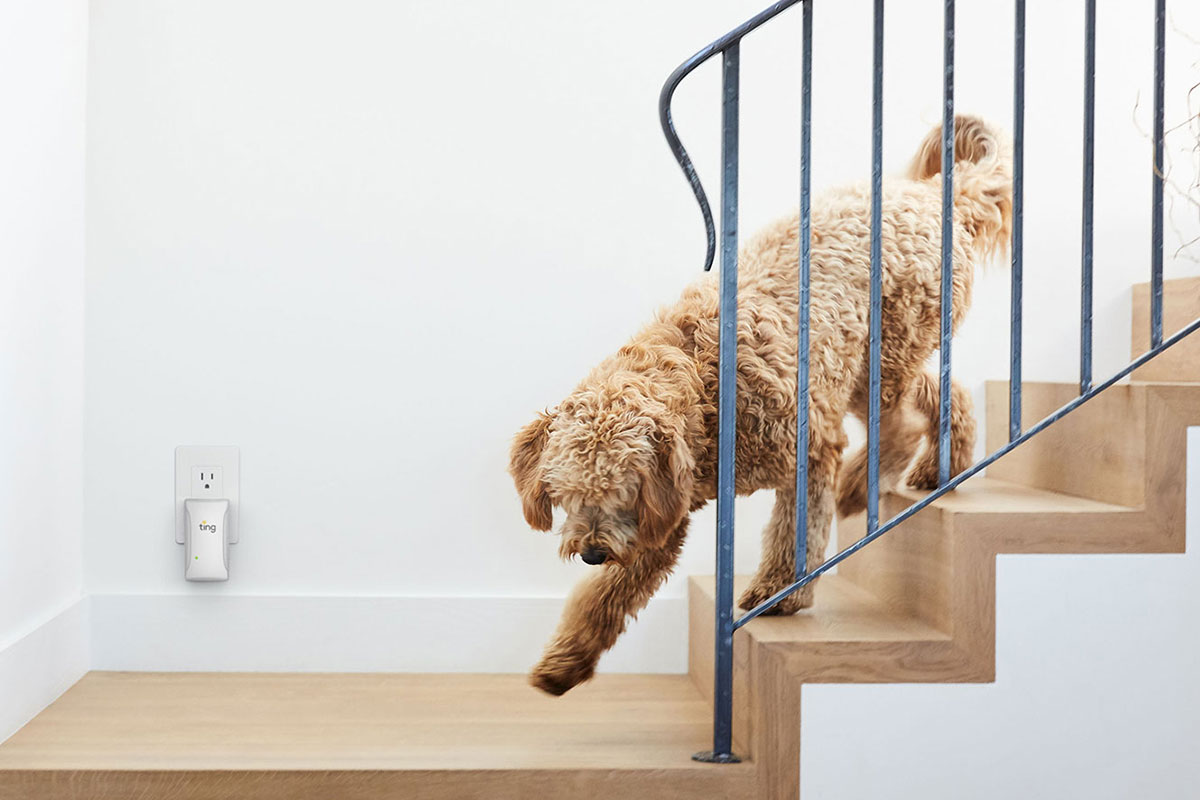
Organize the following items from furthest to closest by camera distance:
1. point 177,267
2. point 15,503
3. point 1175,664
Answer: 1. point 177,267
2. point 15,503
3. point 1175,664

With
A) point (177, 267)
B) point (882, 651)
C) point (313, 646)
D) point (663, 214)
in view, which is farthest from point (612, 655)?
point (177, 267)

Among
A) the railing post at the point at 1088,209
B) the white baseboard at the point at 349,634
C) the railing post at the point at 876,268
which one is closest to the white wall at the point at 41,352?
the white baseboard at the point at 349,634

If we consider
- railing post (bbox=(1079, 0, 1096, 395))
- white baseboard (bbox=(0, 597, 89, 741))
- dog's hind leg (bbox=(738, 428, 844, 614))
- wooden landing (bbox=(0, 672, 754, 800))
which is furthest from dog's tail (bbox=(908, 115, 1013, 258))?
white baseboard (bbox=(0, 597, 89, 741))

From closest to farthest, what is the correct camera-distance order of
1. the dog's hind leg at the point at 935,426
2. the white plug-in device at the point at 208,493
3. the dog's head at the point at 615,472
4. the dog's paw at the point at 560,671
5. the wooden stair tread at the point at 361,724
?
the dog's head at the point at 615,472 → the wooden stair tread at the point at 361,724 → the dog's paw at the point at 560,671 → the dog's hind leg at the point at 935,426 → the white plug-in device at the point at 208,493

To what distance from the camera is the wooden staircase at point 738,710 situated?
54.9 inches

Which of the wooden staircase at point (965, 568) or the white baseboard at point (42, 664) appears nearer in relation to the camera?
the wooden staircase at point (965, 568)

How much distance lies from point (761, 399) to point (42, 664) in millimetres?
1299

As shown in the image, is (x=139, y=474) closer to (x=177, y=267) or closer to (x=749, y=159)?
(x=177, y=267)

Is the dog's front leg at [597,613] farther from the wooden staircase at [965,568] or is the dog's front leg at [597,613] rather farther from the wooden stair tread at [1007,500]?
the wooden stair tread at [1007,500]

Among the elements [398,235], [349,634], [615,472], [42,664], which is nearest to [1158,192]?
[615,472]

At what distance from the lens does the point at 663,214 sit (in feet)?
6.60

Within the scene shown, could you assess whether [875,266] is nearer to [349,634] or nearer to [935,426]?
[935,426]

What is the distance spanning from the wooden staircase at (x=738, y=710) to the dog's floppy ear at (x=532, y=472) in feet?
1.10

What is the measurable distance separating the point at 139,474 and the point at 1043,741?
1.62 m
